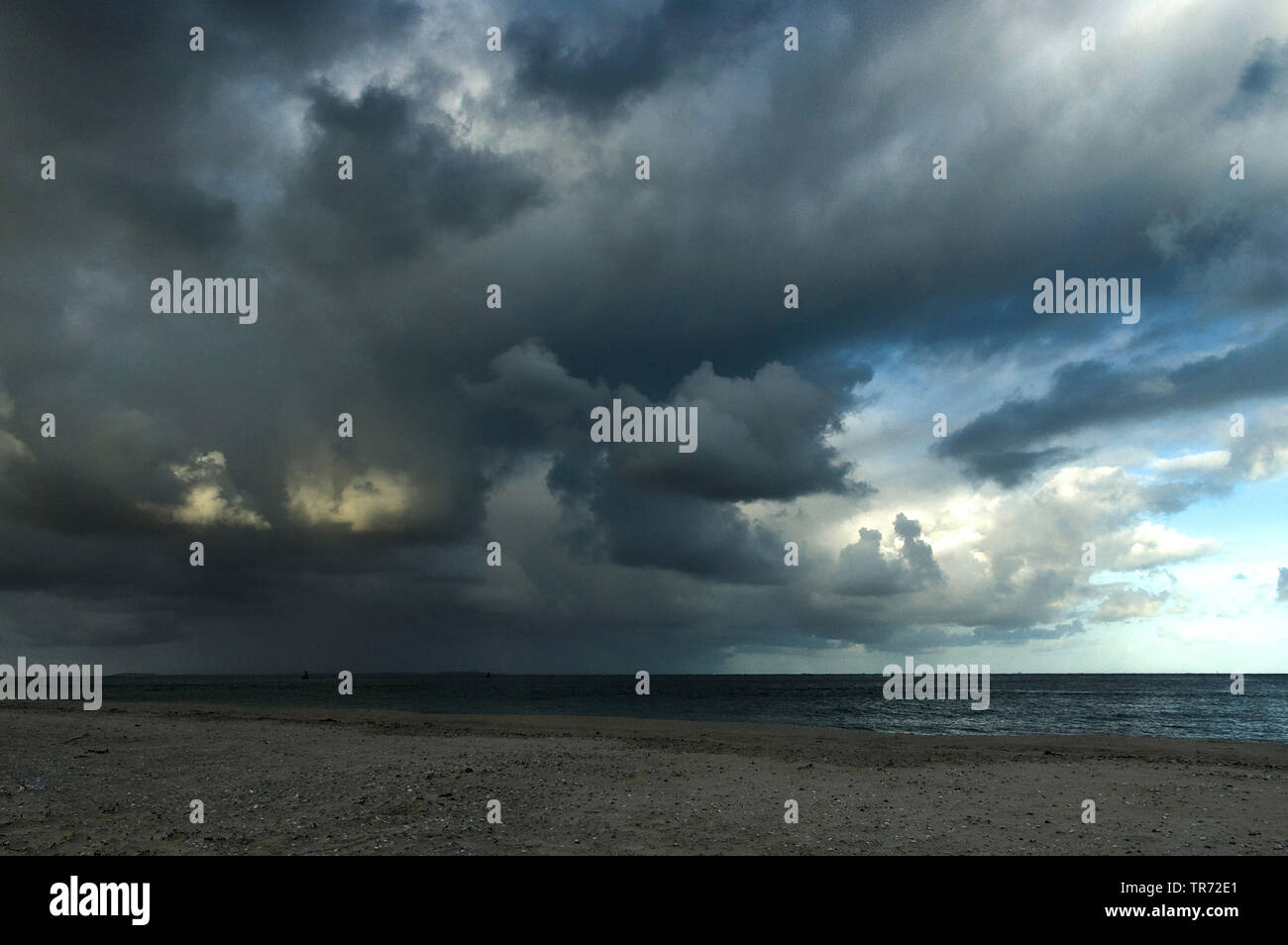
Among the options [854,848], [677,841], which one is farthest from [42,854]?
[854,848]

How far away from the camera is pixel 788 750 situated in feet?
106

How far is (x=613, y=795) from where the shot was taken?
20453 mm

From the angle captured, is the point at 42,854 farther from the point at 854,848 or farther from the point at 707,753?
the point at 707,753

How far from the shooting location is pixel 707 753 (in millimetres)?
30453

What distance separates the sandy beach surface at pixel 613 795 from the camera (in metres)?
15.5

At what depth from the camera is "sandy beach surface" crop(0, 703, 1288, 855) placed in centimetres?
1554

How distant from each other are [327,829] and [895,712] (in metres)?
75.6

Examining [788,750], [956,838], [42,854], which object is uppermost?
[42,854]
